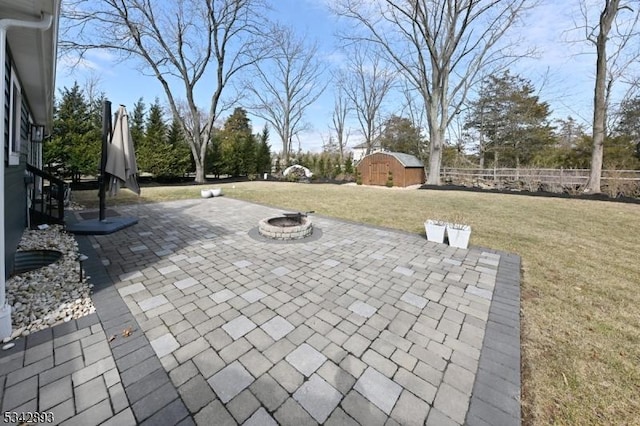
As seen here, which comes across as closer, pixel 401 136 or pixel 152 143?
pixel 152 143

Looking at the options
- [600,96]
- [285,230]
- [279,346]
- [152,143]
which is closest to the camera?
[279,346]

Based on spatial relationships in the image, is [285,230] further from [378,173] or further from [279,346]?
[378,173]

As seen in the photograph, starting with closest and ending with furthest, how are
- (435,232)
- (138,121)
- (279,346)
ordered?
(279,346) < (435,232) < (138,121)

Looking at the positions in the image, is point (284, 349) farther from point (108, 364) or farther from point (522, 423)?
point (522, 423)

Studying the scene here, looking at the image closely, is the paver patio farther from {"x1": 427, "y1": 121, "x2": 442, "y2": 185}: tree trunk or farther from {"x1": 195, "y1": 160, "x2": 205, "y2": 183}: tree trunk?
{"x1": 427, "y1": 121, "x2": 442, "y2": 185}: tree trunk

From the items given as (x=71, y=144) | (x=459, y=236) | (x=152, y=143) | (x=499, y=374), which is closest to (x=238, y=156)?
(x=152, y=143)

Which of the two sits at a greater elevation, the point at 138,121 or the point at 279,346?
the point at 138,121

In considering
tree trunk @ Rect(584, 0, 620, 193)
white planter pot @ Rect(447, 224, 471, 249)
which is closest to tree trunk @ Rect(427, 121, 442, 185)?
tree trunk @ Rect(584, 0, 620, 193)

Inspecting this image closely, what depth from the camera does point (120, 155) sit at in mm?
5137

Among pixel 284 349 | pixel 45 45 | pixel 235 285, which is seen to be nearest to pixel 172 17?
pixel 45 45

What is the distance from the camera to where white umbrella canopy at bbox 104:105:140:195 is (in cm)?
511

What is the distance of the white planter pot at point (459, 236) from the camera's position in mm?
4676

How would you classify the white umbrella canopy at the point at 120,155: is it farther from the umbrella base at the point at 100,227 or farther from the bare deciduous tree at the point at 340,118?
the bare deciduous tree at the point at 340,118

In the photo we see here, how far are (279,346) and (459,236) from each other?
394 cm
